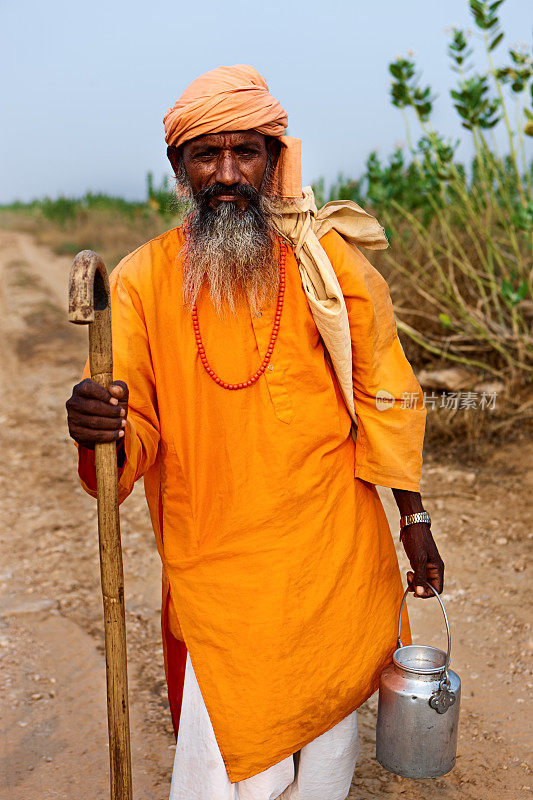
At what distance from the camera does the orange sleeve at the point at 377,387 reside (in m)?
2.27

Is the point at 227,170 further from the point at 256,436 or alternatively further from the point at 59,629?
the point at 59,629

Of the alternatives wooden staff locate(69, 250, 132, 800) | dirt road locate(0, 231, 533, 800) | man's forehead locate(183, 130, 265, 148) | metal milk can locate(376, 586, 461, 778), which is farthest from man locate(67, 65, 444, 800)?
dirt road locate(0, 231, 533, 800)

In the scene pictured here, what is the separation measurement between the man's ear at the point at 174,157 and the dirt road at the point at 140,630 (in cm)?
203

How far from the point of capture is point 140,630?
3932mm

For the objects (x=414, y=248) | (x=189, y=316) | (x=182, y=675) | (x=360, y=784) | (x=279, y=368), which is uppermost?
(x=414, y=248)

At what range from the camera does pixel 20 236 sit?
1919 cm

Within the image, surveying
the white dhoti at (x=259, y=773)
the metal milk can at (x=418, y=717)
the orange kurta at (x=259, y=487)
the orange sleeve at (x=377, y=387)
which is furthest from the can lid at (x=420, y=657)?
the orange sleeve at (x=377, y=387)

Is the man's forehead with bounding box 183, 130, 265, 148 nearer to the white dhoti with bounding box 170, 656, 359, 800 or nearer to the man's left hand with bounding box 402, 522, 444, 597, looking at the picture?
the man's left hand with bounding box 402, 522, 444, 597

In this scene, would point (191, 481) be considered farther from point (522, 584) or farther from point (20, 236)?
point (20, 236)

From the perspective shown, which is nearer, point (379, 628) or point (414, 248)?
point (379, 628)

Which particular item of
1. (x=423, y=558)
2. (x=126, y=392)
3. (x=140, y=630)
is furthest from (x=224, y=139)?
(x=140, y=630)

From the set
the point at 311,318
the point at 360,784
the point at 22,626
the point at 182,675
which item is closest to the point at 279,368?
the point at 311,318

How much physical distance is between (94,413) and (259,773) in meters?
1.07

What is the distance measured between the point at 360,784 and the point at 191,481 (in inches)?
55.4
